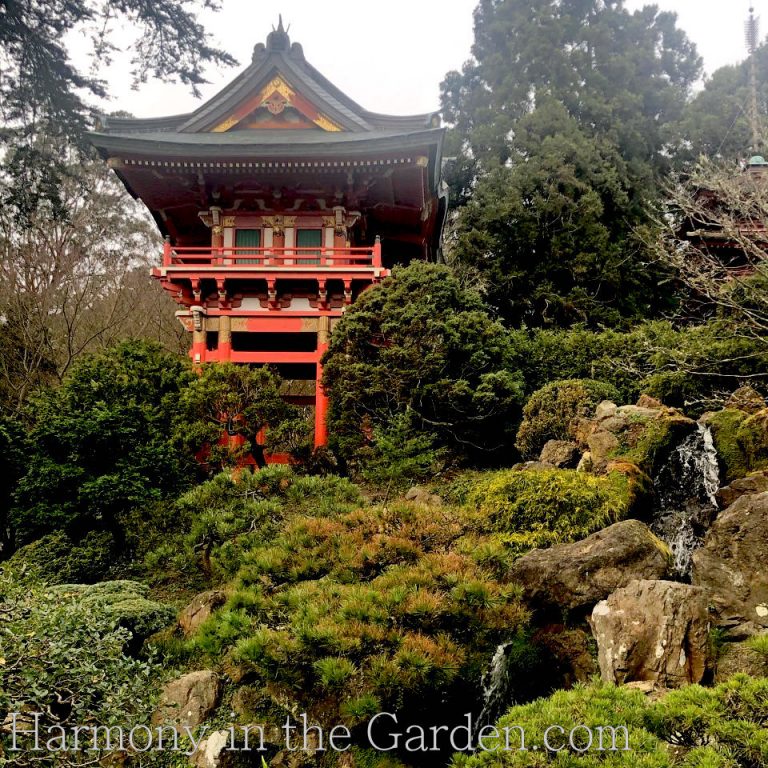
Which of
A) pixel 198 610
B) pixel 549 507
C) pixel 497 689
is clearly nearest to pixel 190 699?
pixel 198 610

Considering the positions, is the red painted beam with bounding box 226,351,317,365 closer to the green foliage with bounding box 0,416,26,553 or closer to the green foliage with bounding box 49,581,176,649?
the green foliage with bounding box 0,416,26,553

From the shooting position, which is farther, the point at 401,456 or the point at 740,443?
the point at 401,456

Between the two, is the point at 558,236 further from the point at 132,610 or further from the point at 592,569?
the point at 132,610

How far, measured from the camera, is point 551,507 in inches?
264

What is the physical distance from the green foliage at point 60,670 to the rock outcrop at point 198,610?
5.76 feet

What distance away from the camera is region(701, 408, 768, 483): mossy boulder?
761 centimetres

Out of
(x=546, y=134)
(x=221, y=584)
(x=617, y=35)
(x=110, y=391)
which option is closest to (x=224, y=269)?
(x=110, y=391)

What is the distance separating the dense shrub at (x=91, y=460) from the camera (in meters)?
8.24

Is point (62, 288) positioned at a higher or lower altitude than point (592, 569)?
higher

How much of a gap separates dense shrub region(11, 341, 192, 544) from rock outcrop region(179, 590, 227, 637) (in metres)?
2.46

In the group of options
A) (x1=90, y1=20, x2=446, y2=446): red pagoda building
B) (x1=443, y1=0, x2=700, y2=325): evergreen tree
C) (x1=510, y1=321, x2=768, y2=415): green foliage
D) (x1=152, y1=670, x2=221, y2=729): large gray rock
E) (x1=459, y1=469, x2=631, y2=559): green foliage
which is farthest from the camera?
(x1=443, y1=0, x2=700, y2=325): evergreen tree

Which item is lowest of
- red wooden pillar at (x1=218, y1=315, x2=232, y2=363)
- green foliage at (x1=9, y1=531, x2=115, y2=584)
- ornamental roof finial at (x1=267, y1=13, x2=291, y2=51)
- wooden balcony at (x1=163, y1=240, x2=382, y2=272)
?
green foliage at (x1=9, y1=531, x2=115, y2=584)

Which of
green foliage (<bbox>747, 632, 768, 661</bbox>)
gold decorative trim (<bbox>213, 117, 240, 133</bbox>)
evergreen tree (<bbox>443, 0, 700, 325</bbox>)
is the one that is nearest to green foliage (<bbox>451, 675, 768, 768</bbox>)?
green foliage (<bbox>747, 632, 768, 661</bbox>)

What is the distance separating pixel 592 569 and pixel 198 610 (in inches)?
156
